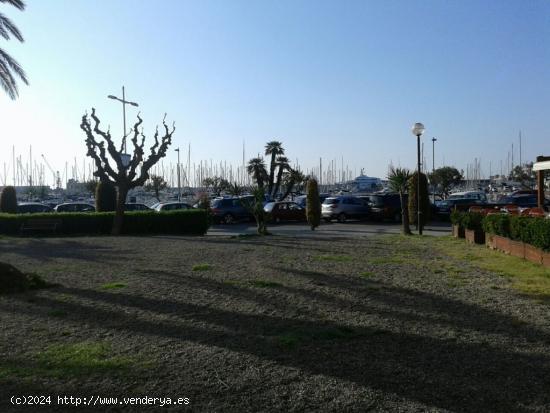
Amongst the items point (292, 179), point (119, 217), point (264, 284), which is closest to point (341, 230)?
point (119, 217)

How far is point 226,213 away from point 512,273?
24597 millimetres

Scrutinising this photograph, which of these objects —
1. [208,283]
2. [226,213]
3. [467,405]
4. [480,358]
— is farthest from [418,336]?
[226,213]

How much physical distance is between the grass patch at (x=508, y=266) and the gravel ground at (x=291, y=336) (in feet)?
1.13

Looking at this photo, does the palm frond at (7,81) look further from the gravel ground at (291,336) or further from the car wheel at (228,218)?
the car wheel at (228,218)

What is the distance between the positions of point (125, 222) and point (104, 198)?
5.21 metres

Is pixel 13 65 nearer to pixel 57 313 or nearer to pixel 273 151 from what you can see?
pixel 57 313

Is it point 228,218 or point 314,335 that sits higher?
point 228,218

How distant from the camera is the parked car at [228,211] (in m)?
33.8

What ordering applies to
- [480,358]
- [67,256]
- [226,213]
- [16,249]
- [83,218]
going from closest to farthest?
[480,358] < [67,256] < [16,249] < [83,218] < [226,213]

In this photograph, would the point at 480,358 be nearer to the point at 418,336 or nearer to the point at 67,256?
the point at 418,336

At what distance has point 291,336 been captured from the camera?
592 centimetres

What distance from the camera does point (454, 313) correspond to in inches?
279

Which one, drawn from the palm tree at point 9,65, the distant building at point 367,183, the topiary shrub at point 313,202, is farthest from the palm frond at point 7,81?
the distant building at point 367,183

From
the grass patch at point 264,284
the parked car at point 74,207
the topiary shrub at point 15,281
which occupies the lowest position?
the grass patch at point 264,284
